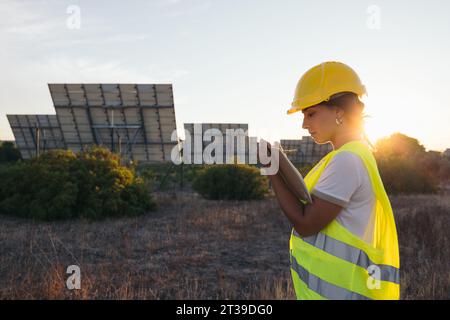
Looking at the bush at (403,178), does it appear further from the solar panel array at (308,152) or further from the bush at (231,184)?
the bush at (231,184)

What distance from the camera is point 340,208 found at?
1.71 m

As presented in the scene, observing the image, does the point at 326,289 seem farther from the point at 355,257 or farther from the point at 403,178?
the point at 403,178

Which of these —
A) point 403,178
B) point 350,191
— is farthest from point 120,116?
point 350,191

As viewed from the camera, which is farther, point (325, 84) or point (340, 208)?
point (325, 84)

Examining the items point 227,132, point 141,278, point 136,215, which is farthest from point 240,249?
point 227,132

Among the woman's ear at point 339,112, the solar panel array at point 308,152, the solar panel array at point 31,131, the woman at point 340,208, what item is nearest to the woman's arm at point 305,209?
the woman at point 340,208

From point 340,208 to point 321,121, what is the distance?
0.41 metres

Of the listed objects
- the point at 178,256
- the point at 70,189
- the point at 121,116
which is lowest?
the point at 178,256

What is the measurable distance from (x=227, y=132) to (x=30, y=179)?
11.1 metres

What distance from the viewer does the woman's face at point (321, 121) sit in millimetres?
1876

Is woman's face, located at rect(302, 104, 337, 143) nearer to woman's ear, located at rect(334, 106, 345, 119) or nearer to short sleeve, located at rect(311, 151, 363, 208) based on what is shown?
woman's ear, located at rect(334, 106, 345, 119)

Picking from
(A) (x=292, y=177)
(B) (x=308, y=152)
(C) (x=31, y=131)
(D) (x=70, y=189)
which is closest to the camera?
(A) (x=292, y=177)

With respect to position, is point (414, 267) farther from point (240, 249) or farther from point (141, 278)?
point (141, 278)

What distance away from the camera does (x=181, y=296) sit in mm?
5043
